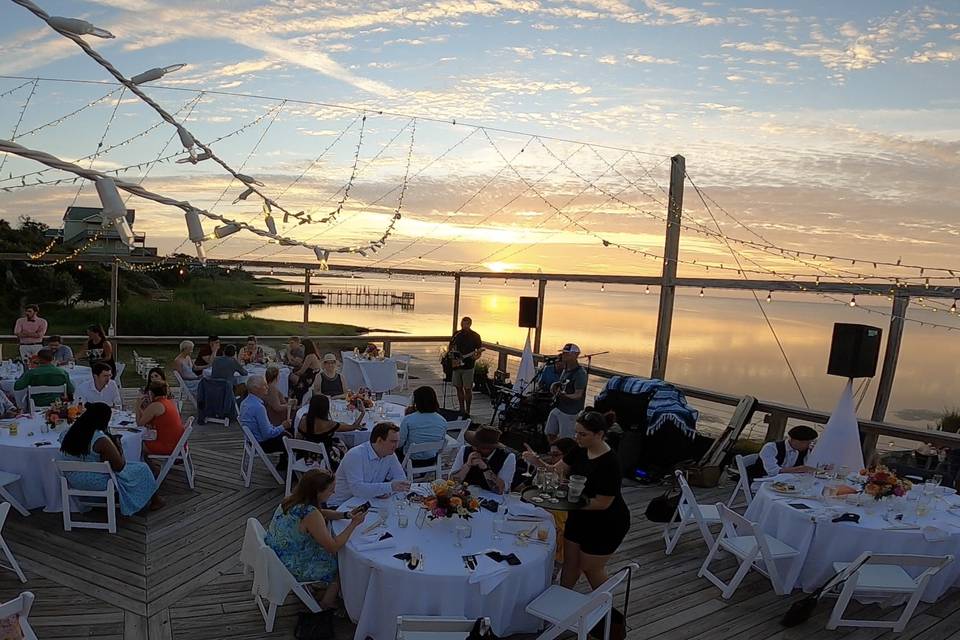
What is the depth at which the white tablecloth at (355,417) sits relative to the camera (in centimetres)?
659

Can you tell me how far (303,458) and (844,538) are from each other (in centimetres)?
468

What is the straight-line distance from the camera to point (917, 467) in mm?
6879

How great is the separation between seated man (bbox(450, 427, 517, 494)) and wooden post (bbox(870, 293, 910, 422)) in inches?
178

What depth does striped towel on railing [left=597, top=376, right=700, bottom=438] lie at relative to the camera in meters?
7.44

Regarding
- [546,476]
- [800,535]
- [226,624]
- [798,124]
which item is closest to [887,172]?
[798,124]

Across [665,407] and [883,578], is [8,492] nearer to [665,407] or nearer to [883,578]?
[665,407]

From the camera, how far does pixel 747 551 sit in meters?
4.66

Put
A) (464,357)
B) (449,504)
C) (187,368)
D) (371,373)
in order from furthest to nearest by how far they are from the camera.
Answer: (371,373), (464,357), (187,368), (449,504)

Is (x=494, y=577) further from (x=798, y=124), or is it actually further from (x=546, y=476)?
(x=798, y=124)

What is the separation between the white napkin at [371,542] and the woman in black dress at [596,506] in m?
1.16

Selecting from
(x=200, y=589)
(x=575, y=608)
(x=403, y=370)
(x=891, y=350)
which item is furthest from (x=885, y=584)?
(x=403, y=370)

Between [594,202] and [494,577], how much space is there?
7.54 metres

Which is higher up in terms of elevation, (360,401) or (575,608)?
(360,401)

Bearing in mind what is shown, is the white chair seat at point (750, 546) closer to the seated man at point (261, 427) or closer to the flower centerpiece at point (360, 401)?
the flower centerpiece at point (360, 401)
